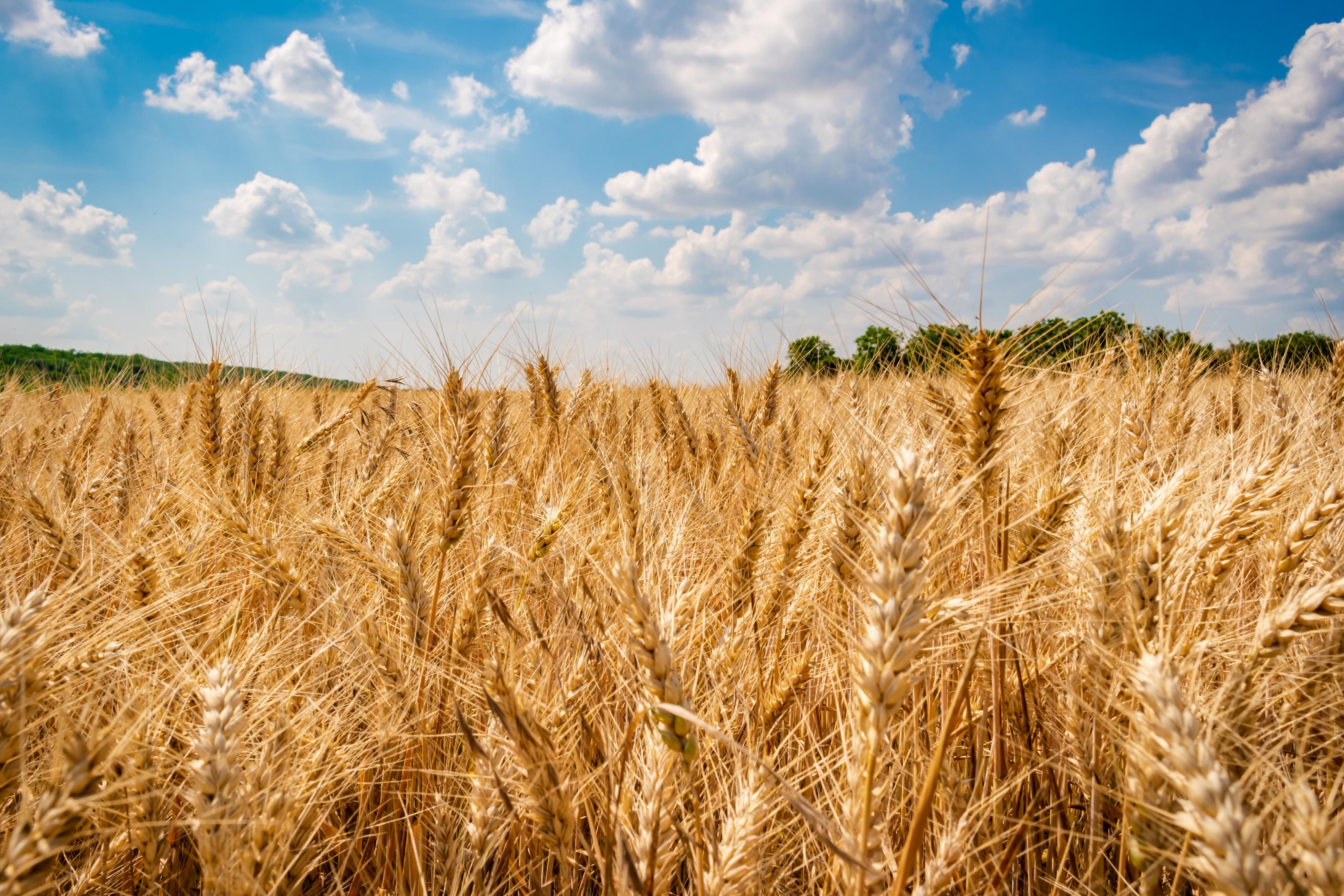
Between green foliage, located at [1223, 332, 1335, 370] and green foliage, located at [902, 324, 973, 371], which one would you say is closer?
green foliage, located at [902, 324, 973, 371]

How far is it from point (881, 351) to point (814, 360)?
7.69 m

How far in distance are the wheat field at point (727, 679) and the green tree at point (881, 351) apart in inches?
10.6

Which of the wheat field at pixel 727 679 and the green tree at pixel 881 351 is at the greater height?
the green tree at pixel 881 351

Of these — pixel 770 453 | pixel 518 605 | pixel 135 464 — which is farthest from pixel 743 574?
pixel 135 464

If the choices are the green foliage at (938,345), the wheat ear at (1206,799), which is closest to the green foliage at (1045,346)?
the green foliage at (938,345)

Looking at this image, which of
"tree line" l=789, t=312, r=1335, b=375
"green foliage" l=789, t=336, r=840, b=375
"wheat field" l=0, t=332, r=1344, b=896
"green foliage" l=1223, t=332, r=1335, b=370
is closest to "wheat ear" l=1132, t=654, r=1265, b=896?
"wheat field" l=0, t=332, r=1344, b=896

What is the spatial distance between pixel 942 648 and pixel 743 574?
770mm

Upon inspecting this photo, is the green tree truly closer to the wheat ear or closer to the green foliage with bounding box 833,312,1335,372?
the green foliage with bounding box 833,312,1335,372

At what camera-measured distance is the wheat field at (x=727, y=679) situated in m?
0.95

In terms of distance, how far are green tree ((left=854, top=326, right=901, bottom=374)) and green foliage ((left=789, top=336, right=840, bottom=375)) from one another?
27 centimetres

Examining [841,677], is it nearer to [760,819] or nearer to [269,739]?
[760,819]

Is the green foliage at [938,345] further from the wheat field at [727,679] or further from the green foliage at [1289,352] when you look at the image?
the green foliage at [1289,352]

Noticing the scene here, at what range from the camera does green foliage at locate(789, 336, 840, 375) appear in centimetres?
475

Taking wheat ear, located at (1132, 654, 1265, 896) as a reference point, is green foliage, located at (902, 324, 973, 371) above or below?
above
